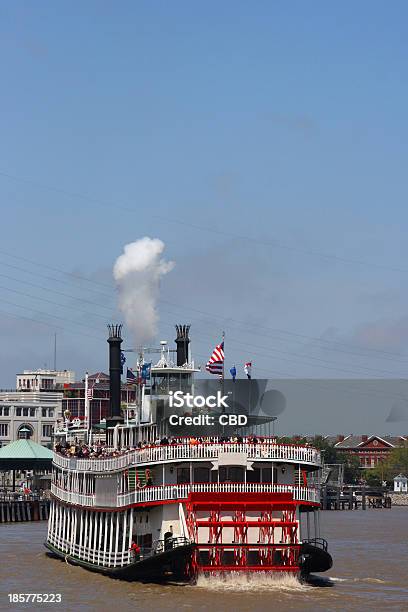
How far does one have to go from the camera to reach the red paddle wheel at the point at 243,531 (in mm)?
56281

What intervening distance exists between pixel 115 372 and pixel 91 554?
17.5m

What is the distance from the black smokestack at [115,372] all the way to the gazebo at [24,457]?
76717mm

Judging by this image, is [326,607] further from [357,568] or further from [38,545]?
[38,545]

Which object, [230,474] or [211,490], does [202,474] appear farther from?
[211,490]

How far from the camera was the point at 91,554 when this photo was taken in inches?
2630

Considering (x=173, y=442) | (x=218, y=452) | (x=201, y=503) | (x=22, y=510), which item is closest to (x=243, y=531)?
(x=201, y=503)

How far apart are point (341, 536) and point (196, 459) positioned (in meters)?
47.9

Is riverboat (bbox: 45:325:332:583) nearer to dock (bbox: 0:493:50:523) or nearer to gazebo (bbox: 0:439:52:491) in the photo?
dock (bbox: 0:493:50:523)

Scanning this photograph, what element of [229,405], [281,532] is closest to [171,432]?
[229,405]

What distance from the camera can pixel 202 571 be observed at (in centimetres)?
5556

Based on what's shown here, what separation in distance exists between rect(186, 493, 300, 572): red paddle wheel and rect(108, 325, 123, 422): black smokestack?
19.8 metres

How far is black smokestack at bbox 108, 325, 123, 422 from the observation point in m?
79.4

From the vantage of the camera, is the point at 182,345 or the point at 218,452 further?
the point at 182,345

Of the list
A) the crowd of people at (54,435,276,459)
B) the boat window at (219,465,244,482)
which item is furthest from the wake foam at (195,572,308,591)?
the crowd of people at (54,435,276,459)
